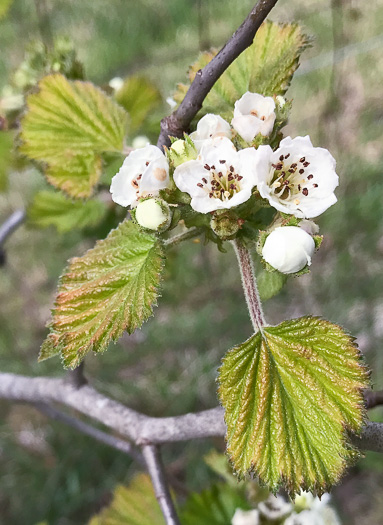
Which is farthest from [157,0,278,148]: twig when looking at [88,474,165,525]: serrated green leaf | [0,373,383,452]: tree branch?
[88,474,165,525]: serrated green leaf

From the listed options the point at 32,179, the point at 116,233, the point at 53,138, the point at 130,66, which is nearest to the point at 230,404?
the point at 116,233

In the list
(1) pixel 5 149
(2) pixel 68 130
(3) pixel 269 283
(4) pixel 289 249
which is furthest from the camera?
(1) pixel 5 149

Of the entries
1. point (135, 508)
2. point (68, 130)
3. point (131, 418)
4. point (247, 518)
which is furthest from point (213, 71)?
point (135, 508)

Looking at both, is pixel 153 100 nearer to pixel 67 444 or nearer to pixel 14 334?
pixel 67 444

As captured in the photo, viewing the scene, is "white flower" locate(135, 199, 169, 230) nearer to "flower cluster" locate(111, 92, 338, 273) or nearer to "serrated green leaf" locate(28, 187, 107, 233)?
"flower cluster" locate(111, 92, 338, 273)

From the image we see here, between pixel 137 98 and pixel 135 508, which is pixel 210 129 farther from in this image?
pixel 135 508

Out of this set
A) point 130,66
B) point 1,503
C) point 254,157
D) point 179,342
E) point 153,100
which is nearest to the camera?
point 254,157
